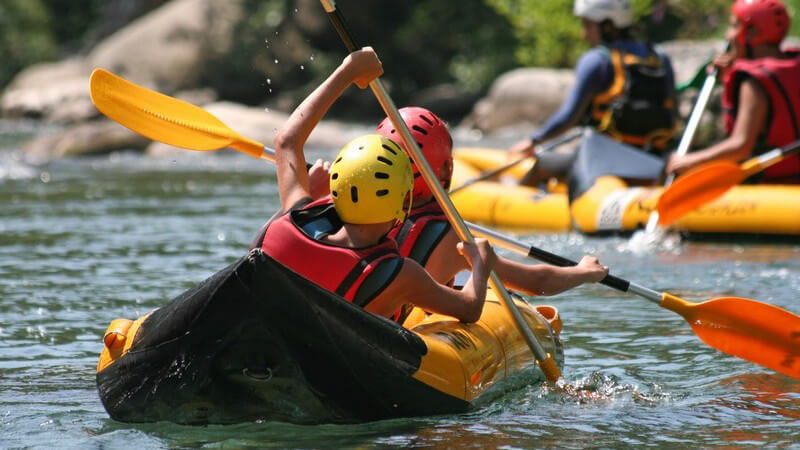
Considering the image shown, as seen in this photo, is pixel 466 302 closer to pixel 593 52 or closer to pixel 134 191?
pixel 593 52

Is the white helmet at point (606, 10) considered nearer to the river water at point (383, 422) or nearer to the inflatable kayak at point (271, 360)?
the river water at point (383, 422)

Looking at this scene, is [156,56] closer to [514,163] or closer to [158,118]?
[514,163]

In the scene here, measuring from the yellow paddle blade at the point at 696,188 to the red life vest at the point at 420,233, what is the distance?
10.7 ft

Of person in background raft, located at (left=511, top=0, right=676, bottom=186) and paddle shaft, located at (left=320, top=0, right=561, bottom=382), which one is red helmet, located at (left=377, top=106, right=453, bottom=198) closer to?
paddle shaft, located at (left=320, top=0, right=561, bottom=382)

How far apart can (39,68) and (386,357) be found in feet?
68.2

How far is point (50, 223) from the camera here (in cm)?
968

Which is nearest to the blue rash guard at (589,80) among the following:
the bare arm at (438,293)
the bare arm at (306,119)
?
the bare arm at (306,119)

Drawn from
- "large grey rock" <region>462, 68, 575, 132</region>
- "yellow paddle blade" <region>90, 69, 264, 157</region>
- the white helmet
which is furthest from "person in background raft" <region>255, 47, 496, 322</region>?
"large grey rock" <region>462, 68, 575, 132</region>

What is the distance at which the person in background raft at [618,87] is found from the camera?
8406mm

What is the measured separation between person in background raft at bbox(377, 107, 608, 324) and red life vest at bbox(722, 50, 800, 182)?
3.39 metres

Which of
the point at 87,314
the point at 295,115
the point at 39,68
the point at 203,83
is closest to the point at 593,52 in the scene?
the point at 87,314

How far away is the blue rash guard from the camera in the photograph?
8391mm

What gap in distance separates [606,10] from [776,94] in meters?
1.41

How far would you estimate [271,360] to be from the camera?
3605 mm
